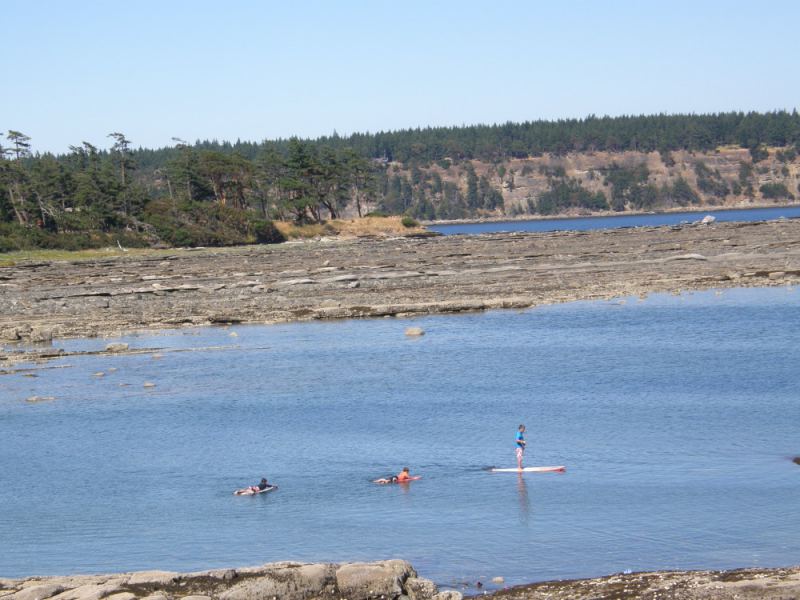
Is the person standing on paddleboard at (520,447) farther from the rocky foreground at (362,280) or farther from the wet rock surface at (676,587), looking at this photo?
the rocky foreground at (362,280)

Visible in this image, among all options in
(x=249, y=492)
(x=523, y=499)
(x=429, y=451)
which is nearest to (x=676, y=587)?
(x=523, y=499)

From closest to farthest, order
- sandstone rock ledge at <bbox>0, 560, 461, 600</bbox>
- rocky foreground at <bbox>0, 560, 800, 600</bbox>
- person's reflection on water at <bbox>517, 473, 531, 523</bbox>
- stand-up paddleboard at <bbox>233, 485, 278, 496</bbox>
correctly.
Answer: rocky foreground at <bbox>0, 560, 800, 600</bbox>, sandstone rock ledge at <bbox>0, 560, 461, 600</bbox>, person's reflection on water at <bbox>517, 473, 531, 523</bbox>, stand-up paddleboard at <bbox>233, 485, 278, 496</bbox>

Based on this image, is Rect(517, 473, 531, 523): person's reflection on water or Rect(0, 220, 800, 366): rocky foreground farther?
Rect(0, 220, 800, 366): rocky foreground

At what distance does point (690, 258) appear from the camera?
86188mm

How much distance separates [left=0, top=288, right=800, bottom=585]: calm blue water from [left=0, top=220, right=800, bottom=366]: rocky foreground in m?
9.99

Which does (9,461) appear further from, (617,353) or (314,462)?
(617,353)

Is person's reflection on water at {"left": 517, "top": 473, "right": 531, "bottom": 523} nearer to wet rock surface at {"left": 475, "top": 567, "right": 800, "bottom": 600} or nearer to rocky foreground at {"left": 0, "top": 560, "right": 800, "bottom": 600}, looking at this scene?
wet rock surface at {"left": 475, "top": 567, "right": 800, "bottom": 600}

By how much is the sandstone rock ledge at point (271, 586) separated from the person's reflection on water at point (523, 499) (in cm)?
718

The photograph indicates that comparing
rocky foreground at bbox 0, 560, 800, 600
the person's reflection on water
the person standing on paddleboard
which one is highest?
rocky foreground at bbox 0, 560, 800, 600

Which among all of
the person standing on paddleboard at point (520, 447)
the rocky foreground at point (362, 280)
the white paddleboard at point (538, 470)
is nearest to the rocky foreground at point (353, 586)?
the white paddleboard at point (538, 470)

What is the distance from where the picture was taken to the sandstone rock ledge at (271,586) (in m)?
19.3

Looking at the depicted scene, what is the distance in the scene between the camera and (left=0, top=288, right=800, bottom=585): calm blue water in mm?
24547

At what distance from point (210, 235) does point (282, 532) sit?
113327 millimetres

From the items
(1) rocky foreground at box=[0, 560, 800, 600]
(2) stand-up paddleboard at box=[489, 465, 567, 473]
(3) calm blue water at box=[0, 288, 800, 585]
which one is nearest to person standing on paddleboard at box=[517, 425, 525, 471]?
(2) stand-up paddleboard at box=[489, 465, 567, 473]
